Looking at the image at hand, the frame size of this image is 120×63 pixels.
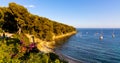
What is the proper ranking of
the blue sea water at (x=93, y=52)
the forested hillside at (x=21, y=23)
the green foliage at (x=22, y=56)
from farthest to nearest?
the forested hillside at (x=21, y=23) < the blue sea water at (x=93, y=52) < the green foliage at (x=22, y=56)

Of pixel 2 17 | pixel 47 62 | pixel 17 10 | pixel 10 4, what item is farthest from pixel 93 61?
pixel 2 17

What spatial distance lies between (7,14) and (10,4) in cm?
672

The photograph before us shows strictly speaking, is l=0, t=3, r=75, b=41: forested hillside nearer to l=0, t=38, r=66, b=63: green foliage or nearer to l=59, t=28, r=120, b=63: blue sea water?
l=59, t=28, r=120, b=63: blue sea water

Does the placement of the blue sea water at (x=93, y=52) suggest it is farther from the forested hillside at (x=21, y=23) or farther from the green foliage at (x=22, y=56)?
the green foliage at (x=22, y=56)

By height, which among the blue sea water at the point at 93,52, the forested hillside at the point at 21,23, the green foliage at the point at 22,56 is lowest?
the blue sea water at the point at 93,52

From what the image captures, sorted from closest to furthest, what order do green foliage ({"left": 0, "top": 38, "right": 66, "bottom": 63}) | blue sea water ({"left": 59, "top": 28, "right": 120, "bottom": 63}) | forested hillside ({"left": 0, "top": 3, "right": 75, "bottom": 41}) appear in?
green foliage ({"left": 0, "top": 38, "right": 66, "bottom": 63}) → blue sea water ({"left": 59, "top": 28, "right": 120, "bottom": 63}) → forested hillside ({"left": 0, "top": 3, "right": 75, "bottom": 41})

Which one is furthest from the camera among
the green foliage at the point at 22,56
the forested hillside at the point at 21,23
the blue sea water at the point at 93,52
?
the forested hillside at the point at 21,23

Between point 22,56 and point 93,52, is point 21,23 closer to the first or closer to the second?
point 93,52

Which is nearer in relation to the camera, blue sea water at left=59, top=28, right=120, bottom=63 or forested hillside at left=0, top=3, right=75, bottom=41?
blue sea water at left=59, top=28, right=120, bottom=63

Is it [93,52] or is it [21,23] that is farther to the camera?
[21,23]

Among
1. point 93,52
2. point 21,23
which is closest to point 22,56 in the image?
point 93,52

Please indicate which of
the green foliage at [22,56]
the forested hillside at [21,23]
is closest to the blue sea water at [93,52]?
the forested hillside at [21,23]

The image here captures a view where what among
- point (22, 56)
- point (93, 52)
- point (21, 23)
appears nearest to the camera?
point (22, 56)

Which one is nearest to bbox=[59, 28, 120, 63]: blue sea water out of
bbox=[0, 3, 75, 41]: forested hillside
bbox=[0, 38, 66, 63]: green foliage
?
bbox=[0, 3, 75, 41]: forested hillside
